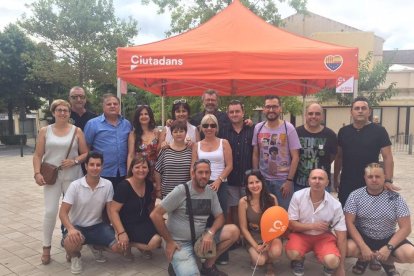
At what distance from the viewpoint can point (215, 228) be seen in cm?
368

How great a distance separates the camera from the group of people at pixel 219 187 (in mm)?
3611

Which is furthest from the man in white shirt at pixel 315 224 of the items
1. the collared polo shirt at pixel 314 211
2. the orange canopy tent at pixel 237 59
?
the orange canopy tent at pixel 237 59

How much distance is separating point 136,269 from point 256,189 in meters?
1.59

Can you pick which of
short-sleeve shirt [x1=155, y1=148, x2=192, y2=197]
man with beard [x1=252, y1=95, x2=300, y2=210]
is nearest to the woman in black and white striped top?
short-sleeve shirt [x1=155, y1=148, x2=192, y2=197]

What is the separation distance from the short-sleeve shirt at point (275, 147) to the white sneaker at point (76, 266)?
228cm

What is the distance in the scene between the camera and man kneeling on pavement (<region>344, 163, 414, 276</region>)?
11.6 feet

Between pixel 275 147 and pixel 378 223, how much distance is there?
1.31m

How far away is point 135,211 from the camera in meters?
3.99

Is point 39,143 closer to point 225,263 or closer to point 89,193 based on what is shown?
point 89,193

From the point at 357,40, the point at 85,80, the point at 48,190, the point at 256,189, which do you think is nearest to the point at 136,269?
the point at 48,190

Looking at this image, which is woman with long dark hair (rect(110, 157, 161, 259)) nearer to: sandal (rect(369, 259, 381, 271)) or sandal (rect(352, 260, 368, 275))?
sandal (rect(352, 260, 368, 275))

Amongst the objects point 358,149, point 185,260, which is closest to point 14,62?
point 185,260

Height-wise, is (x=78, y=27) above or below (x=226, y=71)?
above

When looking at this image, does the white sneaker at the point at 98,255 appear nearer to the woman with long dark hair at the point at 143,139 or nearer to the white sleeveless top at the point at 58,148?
the white sleeveless top at the point at 58,148
